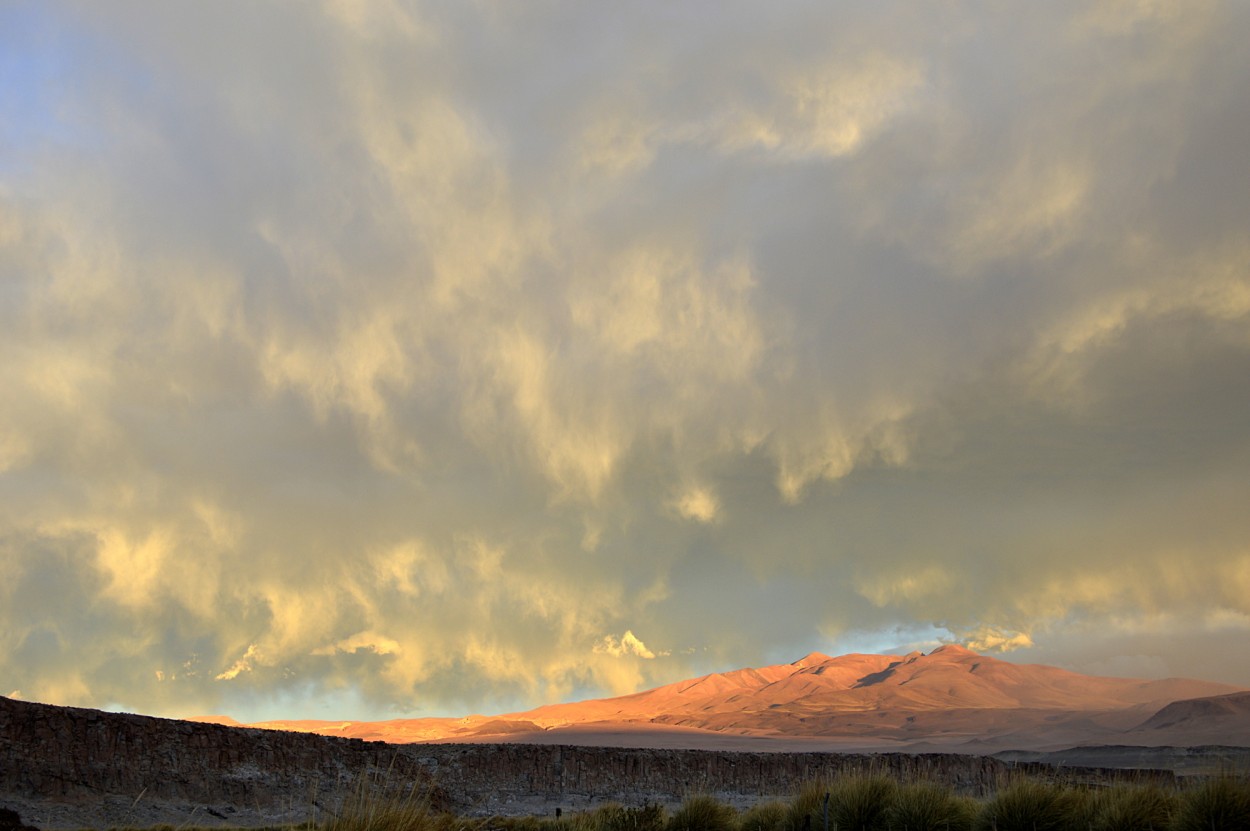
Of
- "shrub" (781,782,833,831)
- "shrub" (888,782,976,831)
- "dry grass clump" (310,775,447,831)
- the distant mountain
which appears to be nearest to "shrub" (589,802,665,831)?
"shrub" (781,782,833,831)

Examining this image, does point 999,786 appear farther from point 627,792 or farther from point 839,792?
point 627,792

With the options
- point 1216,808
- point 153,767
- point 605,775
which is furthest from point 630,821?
point 605,775

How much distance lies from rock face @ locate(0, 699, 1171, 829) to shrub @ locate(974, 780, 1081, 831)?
4468mm

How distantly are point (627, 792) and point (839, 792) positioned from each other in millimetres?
34990

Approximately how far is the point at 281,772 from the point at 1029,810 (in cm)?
3252

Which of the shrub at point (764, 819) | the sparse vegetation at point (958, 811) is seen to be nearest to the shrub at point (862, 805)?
the sparse vegetation at point (958, 811)

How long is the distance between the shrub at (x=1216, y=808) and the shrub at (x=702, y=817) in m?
8.10

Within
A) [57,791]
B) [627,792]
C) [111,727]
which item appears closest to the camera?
[57,791]

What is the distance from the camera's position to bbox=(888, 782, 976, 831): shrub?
16047 millimetres

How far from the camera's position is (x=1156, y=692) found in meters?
194

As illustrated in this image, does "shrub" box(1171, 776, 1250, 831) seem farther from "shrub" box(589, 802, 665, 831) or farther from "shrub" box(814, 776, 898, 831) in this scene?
"shrub" box(589, 802, 665, 831)

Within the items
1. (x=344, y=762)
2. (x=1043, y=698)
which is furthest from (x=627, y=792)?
(x=1043, y=698)

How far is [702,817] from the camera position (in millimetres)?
18922

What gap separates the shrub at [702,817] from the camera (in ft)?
61.1
